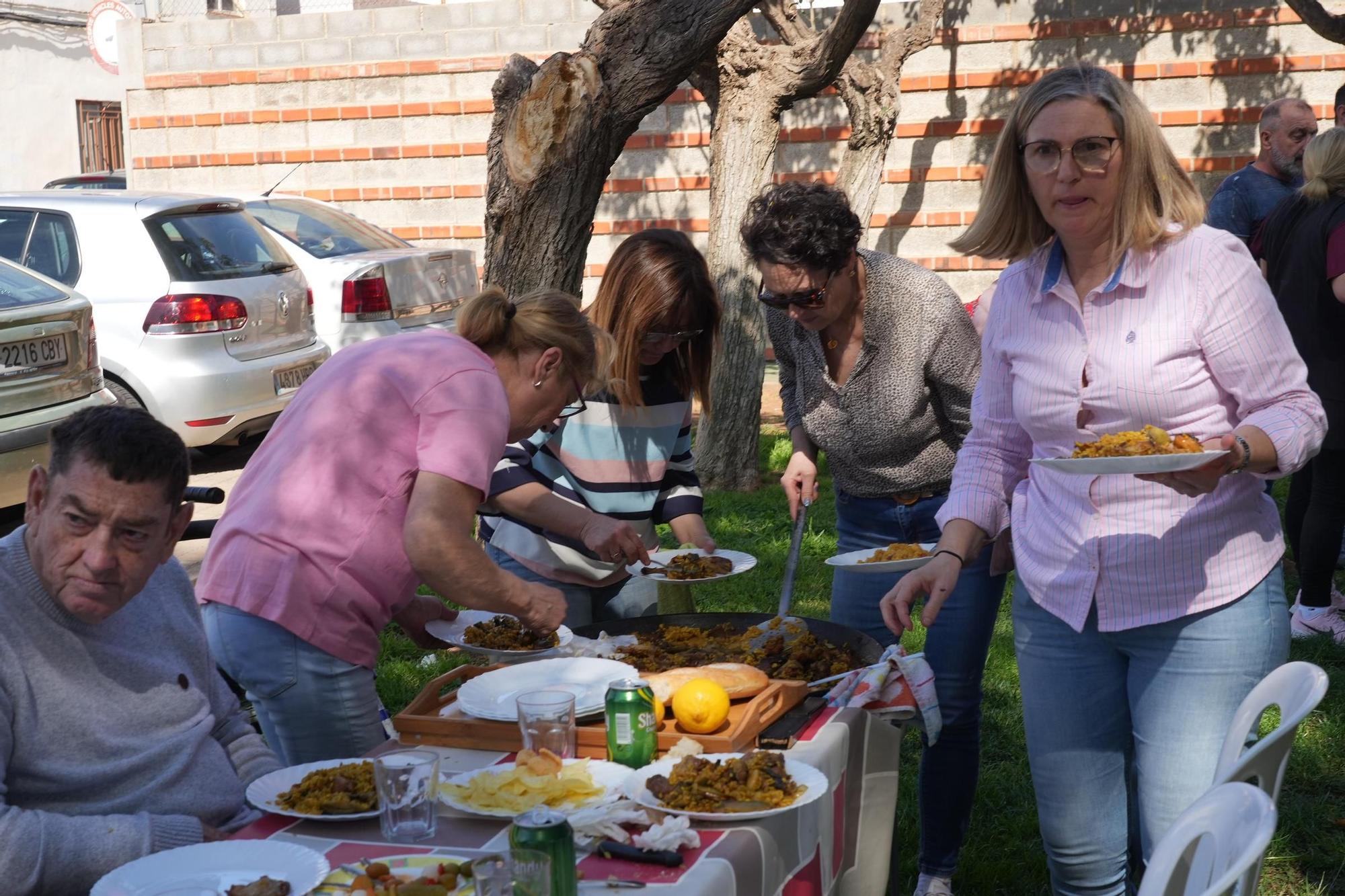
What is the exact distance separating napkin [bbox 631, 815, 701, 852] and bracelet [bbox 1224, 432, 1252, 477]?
111 cm

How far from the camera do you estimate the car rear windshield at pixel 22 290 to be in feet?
22.6

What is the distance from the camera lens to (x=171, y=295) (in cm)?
867

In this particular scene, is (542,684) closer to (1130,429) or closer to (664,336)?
(664,336)

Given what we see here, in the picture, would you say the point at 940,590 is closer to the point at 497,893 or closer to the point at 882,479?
the point at 882,479

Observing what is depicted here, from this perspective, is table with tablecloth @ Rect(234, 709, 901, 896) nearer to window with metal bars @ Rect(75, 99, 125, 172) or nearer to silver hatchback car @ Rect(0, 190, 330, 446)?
silver hatchback car @ Rect(0, 190, 330, 446)

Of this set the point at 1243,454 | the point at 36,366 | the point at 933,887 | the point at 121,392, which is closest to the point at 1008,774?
the point at 933,887

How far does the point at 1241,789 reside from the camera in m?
2.04

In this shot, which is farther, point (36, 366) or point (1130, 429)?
point (36, 366)

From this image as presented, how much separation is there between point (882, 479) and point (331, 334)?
7.33m

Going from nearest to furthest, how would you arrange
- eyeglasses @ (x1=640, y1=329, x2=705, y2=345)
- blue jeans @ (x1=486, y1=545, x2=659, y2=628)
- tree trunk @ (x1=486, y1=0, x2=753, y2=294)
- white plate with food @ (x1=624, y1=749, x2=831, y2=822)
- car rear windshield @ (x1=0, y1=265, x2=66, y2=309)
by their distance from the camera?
white plate with food @ (x1=624, y1=749, x2=831, y2=822)
eyeglasses @ (x1=640, y1=329, x2=705, y2=345)
blue jeans @ (x1=486, y1=545, x2=659, y2=628)
tree trunk @ (x1=486, y1=0, x2=753, y2=294)
car rear windshield @ (x1=0, y1=265, x2=66, y2=309)

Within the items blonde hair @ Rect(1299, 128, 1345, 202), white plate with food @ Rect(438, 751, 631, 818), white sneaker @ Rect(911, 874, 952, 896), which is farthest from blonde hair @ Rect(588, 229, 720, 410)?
blonde hair @ Rect(1299, 128, 1345, 202)

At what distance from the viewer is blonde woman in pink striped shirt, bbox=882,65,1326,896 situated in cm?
260

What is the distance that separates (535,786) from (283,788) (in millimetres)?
446

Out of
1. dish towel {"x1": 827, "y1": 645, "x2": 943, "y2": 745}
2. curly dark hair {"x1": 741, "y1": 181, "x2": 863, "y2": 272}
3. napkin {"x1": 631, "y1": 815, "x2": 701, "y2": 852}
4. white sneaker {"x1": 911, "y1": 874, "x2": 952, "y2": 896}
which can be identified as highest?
curly dark hair {"x1": 741, "y1": 181, "x2": 863, "y2": 272}
